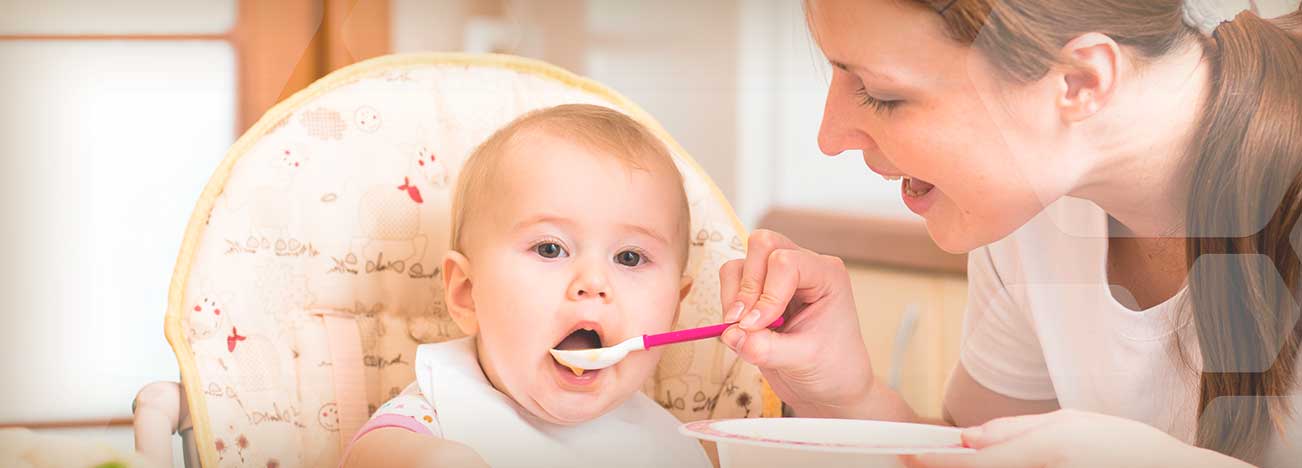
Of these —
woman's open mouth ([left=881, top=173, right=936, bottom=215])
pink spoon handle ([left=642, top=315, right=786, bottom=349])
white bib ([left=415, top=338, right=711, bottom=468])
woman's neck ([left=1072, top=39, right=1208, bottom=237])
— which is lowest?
white bib ([left=415, top=338, right=711, bottom=468])

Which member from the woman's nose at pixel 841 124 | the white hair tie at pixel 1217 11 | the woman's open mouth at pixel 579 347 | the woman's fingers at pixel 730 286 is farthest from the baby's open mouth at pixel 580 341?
the white hair tie at pixel 1217 11

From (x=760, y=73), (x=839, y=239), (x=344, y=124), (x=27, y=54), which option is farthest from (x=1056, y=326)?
(x=27, y=54)

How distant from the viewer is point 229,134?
0.83m

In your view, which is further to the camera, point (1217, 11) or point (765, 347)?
point (765, 347)

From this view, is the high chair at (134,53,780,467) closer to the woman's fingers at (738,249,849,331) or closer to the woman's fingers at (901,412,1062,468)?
the woman's fingers at (738,249,849,331)

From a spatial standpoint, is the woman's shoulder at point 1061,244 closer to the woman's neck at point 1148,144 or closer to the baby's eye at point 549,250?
the woman's neck at point 1148,144

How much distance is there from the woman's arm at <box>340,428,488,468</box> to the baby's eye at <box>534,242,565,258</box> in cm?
14

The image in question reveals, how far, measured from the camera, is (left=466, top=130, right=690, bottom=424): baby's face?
0.81m

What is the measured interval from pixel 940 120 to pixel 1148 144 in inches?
5.6

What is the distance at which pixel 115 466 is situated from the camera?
0.78 meters

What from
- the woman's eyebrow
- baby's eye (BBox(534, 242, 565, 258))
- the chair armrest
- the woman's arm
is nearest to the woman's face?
the woman's eyebrow

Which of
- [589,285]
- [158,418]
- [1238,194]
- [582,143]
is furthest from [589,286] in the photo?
[1238,194]

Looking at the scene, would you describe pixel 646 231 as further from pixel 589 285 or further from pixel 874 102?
pixel 874 102

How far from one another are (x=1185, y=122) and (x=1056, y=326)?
0.54 ft
